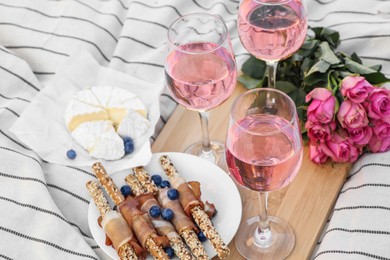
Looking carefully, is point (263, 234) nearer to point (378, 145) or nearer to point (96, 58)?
point (378, 145)

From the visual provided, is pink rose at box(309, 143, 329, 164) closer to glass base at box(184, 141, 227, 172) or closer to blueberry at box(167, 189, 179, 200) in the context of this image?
glass base at box(184, 141, 227, 172)

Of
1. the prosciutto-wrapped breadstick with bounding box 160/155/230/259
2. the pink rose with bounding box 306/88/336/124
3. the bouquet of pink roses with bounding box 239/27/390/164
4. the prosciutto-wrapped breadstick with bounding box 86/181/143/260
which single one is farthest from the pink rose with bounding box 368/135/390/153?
the prosciutto-wrapped breadstick with bounding box 86/181/143/260

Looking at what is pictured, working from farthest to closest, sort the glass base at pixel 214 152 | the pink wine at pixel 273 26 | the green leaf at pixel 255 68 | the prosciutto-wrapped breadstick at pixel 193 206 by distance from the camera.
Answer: the green leaf at pixel 255 68 < the glass base at pixel 214 152 < the pink wine at pixel 273 26 < the prosciutto-wrapped breadstick at pixel 193 206

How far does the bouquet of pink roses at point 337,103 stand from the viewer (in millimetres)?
1154

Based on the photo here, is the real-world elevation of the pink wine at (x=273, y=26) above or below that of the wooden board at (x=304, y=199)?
above

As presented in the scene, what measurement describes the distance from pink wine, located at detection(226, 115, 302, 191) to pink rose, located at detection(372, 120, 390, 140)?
0.29m

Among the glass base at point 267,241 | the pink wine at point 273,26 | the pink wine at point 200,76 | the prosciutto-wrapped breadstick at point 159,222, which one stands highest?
the pink wine at point 273,26

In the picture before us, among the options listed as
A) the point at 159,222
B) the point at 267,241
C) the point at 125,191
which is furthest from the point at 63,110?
the point at 267,241

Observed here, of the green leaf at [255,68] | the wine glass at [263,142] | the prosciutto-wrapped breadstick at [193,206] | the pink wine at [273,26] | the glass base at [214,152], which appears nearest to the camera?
the wine glass at [263,142]

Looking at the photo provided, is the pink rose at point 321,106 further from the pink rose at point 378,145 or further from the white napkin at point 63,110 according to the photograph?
the white napkin at point 63,110

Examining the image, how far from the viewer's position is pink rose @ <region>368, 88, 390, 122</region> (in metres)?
1.15

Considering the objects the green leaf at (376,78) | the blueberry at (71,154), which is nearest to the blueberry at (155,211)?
the blueberry at (71,154)

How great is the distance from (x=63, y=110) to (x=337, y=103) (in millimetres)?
532

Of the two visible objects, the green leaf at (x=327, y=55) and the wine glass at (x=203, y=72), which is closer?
→ the wine glass at (x=203, y=72)
